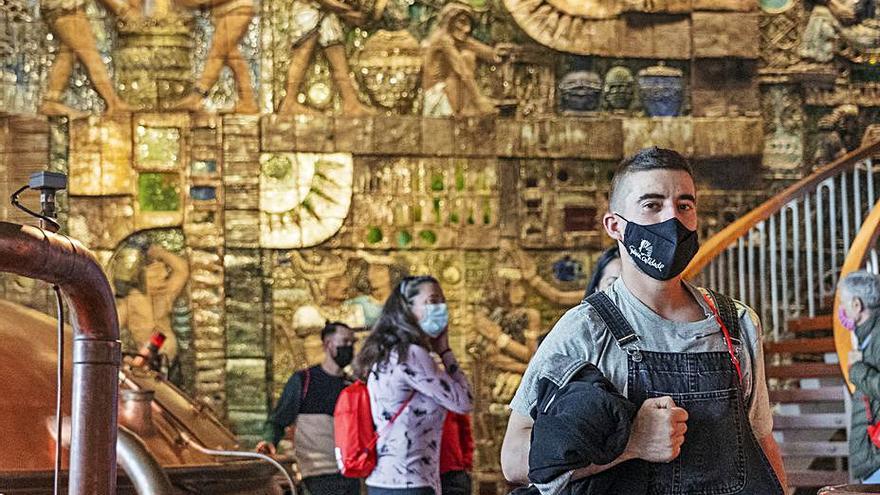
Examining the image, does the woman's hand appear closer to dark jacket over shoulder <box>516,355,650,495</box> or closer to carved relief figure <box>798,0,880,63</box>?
dark jacket over shoulder <box>516,355,650,495</box>

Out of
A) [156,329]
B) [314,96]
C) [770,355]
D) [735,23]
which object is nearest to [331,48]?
[314,96]

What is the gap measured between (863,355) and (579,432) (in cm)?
514

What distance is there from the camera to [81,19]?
11914 millimetres

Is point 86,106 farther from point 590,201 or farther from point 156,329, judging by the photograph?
point 590,201

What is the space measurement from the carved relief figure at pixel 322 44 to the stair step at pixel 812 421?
4.62 meters

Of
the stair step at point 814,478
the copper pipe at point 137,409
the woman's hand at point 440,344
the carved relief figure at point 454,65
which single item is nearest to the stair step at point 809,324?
the stair step at point 814,478

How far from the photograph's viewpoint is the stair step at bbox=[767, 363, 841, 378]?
10312 mm

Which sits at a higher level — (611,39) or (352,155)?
(611,39)

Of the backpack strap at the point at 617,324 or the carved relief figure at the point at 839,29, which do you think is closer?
the backpack strap at the point at 617,324

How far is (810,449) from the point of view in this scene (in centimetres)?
1001

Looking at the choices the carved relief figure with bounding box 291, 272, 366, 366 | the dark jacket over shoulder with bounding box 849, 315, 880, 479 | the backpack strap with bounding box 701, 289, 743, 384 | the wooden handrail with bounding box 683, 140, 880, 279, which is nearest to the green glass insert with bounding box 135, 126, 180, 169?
the carved relief figure with bounding box 291, 272, 366, 366

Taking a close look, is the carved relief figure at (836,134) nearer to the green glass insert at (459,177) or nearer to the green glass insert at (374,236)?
the green glass insert at (459,177)

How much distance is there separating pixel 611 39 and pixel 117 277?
16.5 ft

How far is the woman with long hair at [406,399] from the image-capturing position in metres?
6.00
